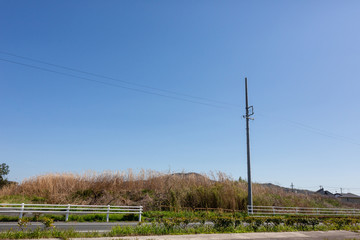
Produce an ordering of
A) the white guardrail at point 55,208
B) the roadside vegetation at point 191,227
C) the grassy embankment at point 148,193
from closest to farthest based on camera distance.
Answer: the roadside vegetation at point 191,227 → the white guardrail at point 55,208 → the grassy embankment at point 148,193

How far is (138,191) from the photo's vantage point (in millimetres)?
23891

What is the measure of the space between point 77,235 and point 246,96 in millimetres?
18164

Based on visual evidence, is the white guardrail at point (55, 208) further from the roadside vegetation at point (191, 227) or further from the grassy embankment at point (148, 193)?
the roadside vegetation at point (191, 227)

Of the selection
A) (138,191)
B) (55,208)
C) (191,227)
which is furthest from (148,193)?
(191,227)

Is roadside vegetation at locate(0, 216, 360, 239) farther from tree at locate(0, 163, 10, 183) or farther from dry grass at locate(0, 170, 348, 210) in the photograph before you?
tree at locate(0, 163, 10, 183)

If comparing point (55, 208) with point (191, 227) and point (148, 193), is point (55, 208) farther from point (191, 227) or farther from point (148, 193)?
point (148, 193)

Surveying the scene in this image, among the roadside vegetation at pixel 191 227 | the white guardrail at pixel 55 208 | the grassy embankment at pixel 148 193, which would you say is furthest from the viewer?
the grassy embankment at pixel 148 193

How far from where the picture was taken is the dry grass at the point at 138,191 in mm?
21391

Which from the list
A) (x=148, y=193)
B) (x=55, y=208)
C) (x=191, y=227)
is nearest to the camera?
(x=191, y=227)

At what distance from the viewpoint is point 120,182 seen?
24.8 m

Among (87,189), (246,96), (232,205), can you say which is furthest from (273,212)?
(87,189)

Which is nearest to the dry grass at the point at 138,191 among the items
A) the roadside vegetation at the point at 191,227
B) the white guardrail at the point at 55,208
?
the white guardrail at the point at 55,208

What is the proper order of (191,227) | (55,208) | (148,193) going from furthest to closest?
(148,193)
(55,208)
(191,227)

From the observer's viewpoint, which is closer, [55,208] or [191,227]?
[191,227]
